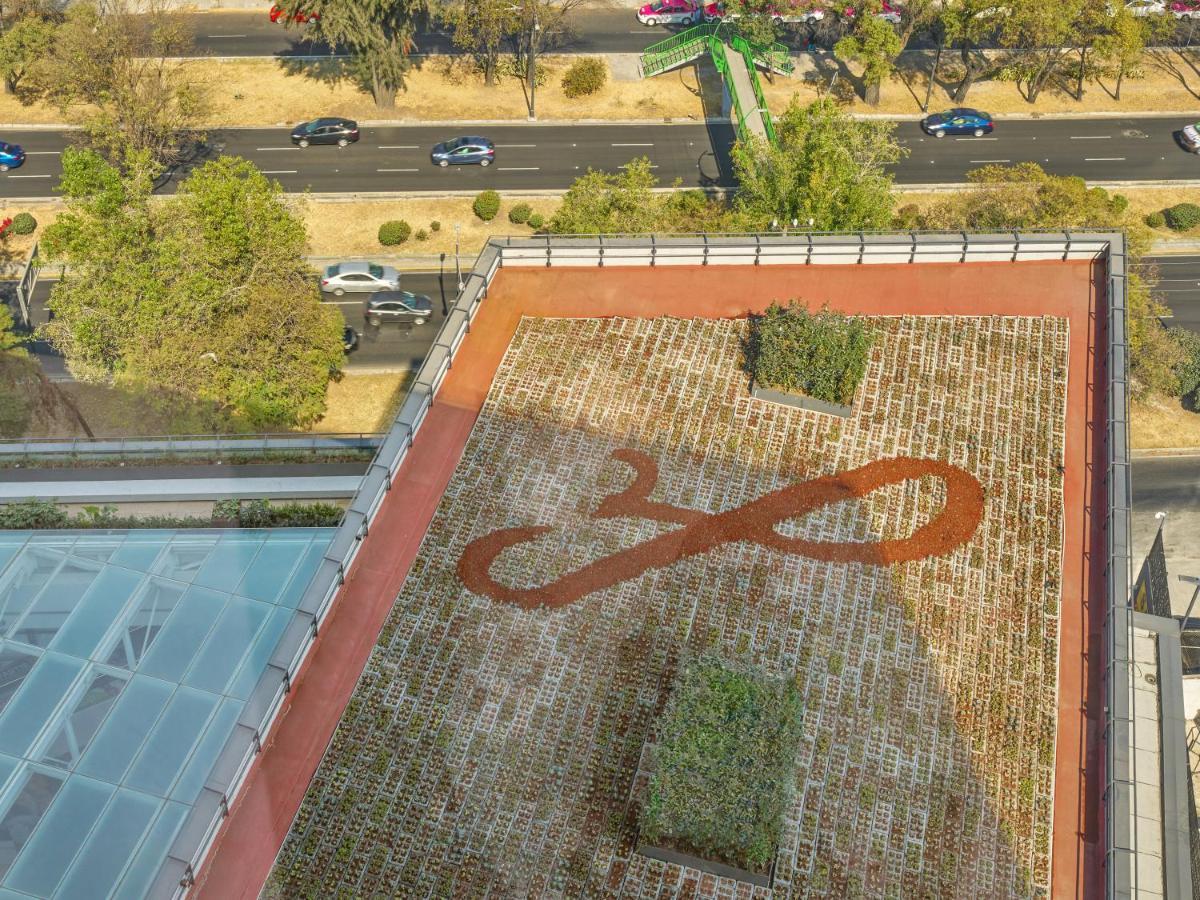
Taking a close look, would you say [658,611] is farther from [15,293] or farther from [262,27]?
[262,27]

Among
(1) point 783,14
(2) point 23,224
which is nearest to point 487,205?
(1) point 783,14

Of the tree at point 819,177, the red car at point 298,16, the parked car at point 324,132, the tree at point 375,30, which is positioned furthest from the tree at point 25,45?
the tree at point 819,177

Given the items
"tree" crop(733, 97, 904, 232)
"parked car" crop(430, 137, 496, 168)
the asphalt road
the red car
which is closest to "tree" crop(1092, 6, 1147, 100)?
"tree" crop(733, 97, 904, 232)

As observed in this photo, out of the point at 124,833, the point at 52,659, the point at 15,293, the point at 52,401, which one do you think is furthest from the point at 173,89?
the point at 124,833

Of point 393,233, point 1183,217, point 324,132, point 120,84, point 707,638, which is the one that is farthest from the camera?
point 324,132

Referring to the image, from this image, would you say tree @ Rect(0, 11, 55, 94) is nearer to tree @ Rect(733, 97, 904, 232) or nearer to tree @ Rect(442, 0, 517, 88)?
tree @ Rect(442, 0, 517, 88)

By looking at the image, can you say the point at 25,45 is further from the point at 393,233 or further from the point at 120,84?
the point at 393,233
